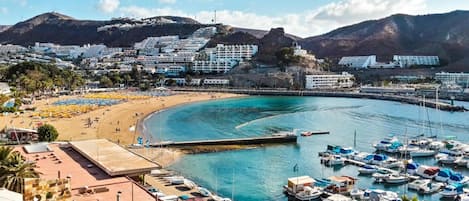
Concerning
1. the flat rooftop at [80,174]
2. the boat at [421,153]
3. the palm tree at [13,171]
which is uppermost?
the palm tree at [13,171]

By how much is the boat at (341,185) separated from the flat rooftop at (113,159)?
10070 millimetres

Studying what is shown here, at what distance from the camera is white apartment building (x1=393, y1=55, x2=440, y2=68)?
134 meters

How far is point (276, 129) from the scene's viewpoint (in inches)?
1816

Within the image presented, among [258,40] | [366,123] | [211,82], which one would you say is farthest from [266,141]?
[258,40]

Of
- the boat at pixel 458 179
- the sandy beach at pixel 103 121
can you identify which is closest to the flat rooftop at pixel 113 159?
the sandy beach at pixel 103 121

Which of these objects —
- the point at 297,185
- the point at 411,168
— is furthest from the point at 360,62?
the point at 297,185

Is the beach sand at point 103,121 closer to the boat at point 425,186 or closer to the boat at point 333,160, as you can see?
the boat at point 333,160

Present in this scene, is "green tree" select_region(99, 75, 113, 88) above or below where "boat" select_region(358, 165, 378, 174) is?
above

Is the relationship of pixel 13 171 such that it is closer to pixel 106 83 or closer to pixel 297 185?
pixel 297 185

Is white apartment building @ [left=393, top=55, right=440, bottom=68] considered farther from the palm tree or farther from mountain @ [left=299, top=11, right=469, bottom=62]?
the palm tree

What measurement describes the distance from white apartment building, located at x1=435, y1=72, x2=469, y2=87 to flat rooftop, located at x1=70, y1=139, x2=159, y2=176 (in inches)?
3618

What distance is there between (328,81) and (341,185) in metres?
77.6

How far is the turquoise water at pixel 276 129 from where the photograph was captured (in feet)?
90.3

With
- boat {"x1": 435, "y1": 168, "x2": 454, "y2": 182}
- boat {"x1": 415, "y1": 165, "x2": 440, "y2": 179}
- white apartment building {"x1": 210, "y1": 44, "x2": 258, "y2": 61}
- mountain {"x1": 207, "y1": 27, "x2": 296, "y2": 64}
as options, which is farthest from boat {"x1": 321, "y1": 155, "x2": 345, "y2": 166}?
white apartment building {"x1": 210, "y1": 44, "x2": 258, "y2": 61}
